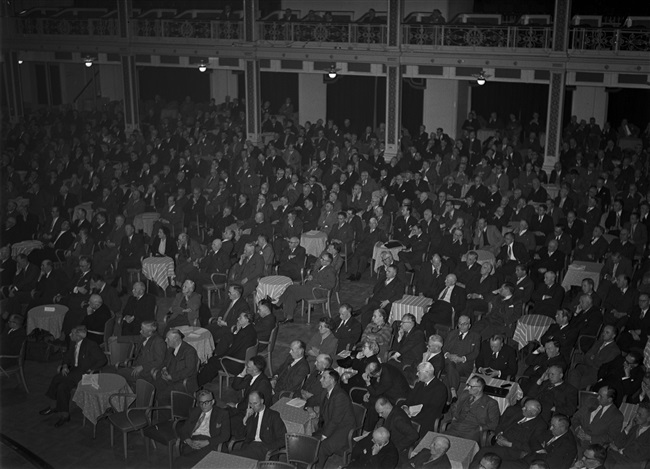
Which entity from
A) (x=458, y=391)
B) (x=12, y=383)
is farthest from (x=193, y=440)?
(x=12, y=383)

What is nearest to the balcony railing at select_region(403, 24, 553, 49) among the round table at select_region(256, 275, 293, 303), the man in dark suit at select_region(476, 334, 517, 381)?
the round table at select_region(256, 275, 293, 303)

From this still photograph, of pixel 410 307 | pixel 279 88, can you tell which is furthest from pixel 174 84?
pixel 410 307

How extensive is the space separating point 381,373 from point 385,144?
46.0 feet

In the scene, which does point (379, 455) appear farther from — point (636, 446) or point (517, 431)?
point (636, 446)

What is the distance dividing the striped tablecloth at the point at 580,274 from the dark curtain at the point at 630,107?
13.1 metres

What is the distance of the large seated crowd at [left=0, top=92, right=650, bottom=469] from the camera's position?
8750 mm

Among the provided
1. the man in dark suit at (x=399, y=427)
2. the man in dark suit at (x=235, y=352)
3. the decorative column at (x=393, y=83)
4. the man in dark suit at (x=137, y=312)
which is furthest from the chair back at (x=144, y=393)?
the decorative column at (x=393, y=83)

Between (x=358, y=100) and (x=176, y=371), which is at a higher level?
(x=358, y=100)

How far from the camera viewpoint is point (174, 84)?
33844mm

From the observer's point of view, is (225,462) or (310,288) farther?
(310,288)

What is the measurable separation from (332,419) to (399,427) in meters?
0.79

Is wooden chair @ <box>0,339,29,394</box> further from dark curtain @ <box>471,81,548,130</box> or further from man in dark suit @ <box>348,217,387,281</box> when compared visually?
dark curtain @ <box>471,81,548,130</box>

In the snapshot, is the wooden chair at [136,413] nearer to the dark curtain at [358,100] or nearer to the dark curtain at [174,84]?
the dark curtain at [358,100]

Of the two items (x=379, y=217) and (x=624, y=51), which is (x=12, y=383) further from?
(x=624, y=51)
